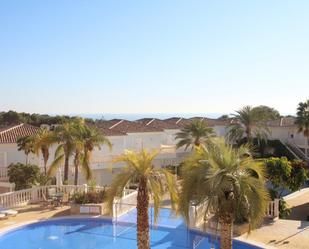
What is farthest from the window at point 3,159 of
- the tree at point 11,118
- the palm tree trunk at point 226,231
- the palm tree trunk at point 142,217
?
the tree at point 11,118

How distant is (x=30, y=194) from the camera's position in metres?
25.3

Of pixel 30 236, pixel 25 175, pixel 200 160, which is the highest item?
pixel 200 160

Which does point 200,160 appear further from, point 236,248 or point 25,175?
point 25,175

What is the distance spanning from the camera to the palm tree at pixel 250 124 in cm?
4728

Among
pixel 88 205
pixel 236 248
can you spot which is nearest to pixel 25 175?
pixel 88 205

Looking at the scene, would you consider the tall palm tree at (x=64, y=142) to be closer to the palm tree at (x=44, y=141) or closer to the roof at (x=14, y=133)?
the palm tree at (x=44, y=141)

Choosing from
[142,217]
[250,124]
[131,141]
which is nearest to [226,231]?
[142,217]

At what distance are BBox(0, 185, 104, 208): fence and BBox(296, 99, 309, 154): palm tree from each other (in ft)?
93.2

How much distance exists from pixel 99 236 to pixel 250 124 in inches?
1222

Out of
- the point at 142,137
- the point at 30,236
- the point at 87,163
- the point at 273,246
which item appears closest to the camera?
the point at 273,246

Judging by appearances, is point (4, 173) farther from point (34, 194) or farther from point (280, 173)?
point (280, 173)

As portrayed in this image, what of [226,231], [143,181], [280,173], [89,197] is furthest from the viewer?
[89,197]

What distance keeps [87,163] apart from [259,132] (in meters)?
26.9

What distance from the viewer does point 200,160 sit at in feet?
39.5
